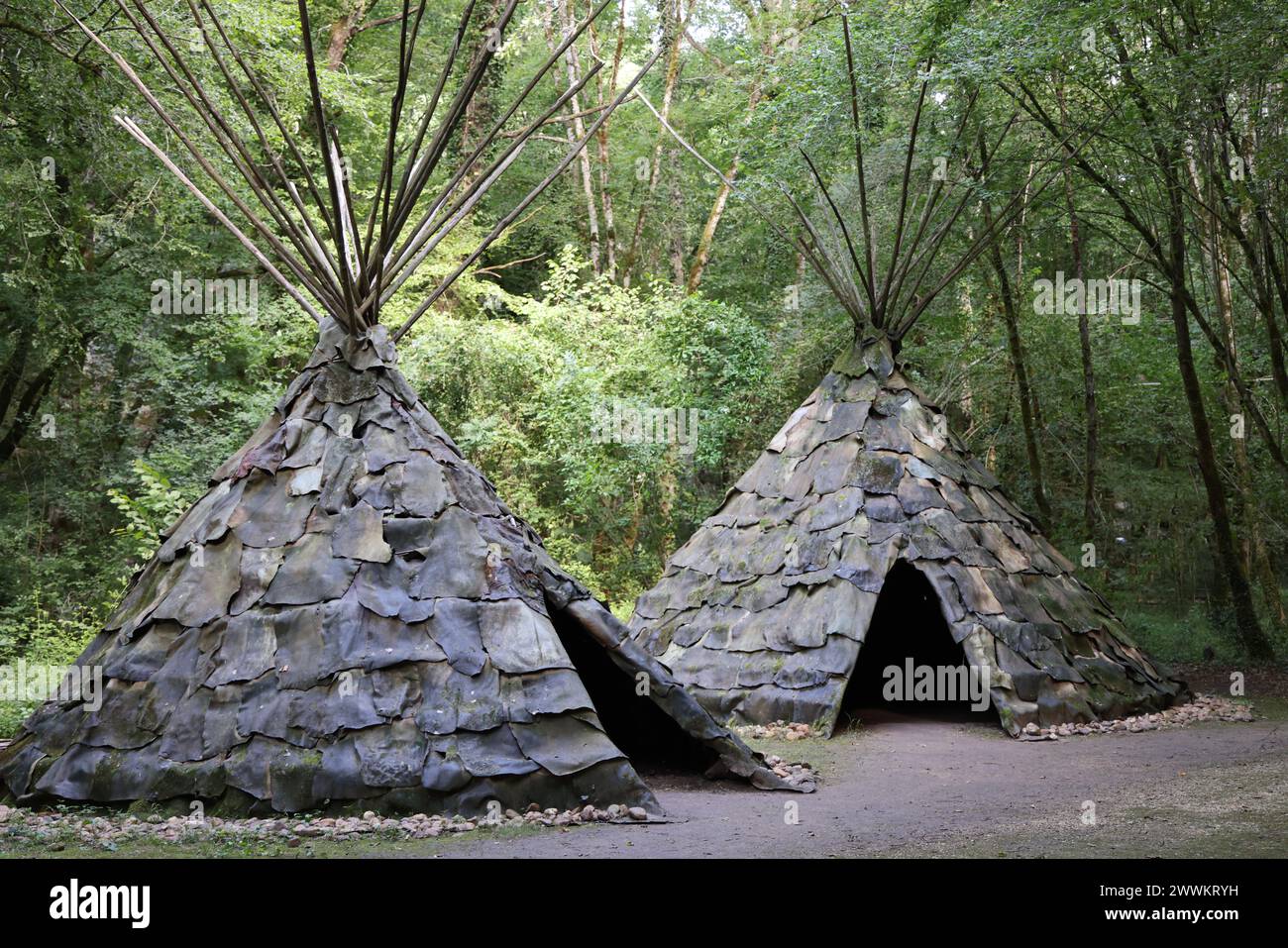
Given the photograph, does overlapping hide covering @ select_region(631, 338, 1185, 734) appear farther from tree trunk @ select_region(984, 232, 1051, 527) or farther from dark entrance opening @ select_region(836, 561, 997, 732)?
tree trunk @ select_region(984, 232, 1051, 527)

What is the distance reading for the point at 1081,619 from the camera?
27.6 feet

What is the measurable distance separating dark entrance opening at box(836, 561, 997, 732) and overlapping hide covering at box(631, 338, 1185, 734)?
97 centimetres

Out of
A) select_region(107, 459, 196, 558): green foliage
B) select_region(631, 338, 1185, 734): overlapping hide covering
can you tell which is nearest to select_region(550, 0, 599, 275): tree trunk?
select_region(107, 459, 196, 558): green foliage

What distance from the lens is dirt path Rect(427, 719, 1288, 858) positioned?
4352 mm

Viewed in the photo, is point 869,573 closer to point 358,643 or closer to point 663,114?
point 358,643

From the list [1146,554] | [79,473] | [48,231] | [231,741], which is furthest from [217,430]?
[1146,554]

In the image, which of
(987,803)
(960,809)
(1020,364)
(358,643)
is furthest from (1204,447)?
(358,643)

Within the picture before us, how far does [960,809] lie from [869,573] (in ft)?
9.36

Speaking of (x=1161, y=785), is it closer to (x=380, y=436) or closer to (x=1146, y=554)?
(x=380, y=436)

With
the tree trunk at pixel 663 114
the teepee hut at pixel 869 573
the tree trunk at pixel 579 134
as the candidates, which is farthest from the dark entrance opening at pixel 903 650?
the tree trunk at pixel 579 134

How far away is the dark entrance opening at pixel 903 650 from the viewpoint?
936cm

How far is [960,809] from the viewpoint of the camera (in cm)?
535

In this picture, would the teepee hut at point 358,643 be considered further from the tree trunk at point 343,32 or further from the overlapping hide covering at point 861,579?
the tree trunk at point 343,32

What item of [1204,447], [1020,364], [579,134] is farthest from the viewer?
[579,134]
